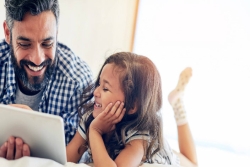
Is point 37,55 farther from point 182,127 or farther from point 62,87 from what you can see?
point 182,127

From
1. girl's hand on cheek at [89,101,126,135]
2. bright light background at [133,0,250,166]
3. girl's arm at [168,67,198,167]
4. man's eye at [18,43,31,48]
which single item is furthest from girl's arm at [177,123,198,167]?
man's eye at [18,43,31,48]

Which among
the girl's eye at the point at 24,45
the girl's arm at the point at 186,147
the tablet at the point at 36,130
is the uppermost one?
the girl's eye at the point at 24,45

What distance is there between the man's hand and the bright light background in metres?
0.48

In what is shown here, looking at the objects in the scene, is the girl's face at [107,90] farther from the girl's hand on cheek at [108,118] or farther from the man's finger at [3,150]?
the man's finger at [3,150]

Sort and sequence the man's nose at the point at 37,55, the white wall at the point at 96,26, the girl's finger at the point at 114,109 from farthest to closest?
the white wall at the point at 96,26
the man's nose at the point at 37,55
the girl's finger at the point at 114,109

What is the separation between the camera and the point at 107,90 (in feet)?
2.51

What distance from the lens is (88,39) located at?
1034 millimetres

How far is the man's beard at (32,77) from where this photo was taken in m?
0.90

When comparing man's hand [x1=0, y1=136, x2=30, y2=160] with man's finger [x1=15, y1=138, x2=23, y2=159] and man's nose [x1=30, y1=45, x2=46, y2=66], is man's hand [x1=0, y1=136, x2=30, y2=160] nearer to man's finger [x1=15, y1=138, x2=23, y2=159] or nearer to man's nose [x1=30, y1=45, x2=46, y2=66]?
man's finger [x1=15, y1=138, x2=23, y2=159]

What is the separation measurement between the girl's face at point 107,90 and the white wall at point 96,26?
0.22 m

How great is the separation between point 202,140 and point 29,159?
2.34ft

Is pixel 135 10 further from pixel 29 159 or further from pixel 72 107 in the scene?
pixel 29 159

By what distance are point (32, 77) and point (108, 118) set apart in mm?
289

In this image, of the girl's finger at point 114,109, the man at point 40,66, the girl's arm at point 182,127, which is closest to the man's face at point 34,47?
the man at point 40,66
